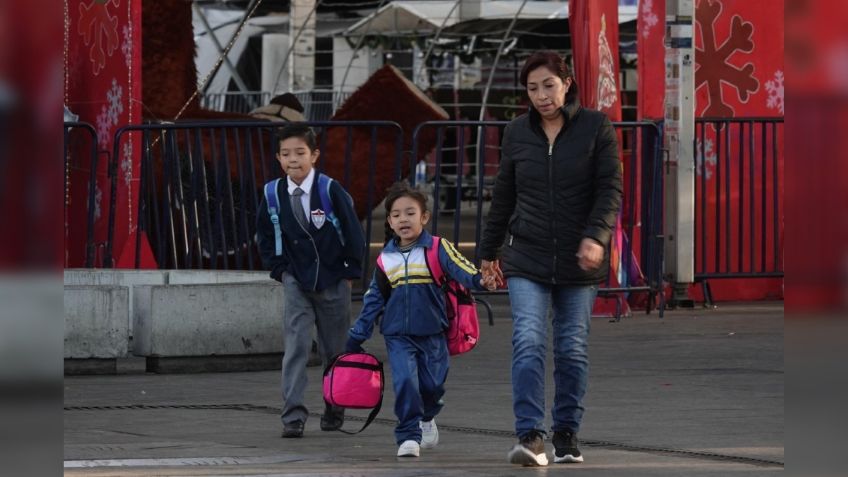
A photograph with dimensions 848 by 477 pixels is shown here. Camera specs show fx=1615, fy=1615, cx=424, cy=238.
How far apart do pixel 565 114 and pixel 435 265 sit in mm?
898

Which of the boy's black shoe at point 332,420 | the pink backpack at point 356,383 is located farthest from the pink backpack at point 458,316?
the boy's black shoe at point 332,420

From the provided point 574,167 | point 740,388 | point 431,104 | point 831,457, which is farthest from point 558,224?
point 431,104

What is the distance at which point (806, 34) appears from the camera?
4.46 feet

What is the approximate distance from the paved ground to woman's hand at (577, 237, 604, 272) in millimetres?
745

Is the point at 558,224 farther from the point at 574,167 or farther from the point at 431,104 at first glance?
the point at 431,104

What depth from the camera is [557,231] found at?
6121 millimetres

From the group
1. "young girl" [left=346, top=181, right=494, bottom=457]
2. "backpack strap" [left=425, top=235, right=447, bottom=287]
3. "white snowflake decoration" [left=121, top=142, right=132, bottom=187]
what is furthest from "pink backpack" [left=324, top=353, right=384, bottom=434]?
"white snowflake decoration" [left=121, top=142, right=132, bottom=187]

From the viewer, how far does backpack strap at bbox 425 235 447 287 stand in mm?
6594

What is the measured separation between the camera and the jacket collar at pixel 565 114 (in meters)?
6.14

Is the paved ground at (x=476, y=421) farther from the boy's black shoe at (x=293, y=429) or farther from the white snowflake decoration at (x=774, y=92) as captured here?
the white snowflake decoration at (x=774, y=92)

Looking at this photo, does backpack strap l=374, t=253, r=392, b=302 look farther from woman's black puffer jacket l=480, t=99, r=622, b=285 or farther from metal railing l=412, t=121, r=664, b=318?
metal railing l=412, t=121, r=664, b=318

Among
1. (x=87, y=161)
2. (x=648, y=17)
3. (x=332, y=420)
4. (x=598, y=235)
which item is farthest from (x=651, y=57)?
(x=598, y=235)

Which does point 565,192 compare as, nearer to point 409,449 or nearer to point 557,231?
point 557,231

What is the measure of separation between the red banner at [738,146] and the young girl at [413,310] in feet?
24.8
